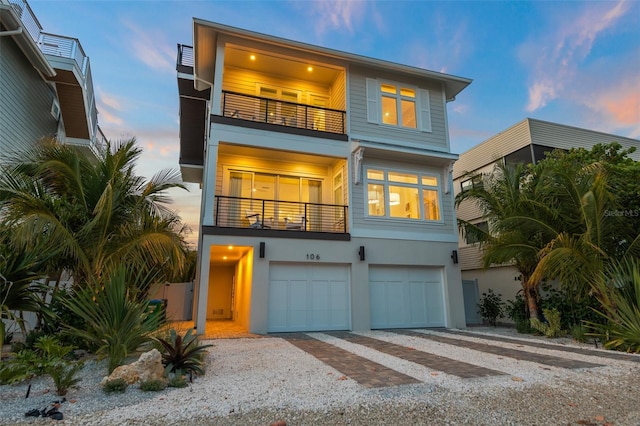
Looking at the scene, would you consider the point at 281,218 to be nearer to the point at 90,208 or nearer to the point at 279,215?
the point at 279,215

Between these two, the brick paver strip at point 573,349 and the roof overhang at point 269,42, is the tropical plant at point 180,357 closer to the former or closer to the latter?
the brick paver strip at point 573,349

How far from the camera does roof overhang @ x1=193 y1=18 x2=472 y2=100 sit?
1039cm

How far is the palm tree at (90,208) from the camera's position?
5.90 metres

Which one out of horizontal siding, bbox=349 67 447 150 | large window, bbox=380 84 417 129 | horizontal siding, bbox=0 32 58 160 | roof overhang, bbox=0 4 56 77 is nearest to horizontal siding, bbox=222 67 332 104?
horizontal siding, bbox=349 67 447 150

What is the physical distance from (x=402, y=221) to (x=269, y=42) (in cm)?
726

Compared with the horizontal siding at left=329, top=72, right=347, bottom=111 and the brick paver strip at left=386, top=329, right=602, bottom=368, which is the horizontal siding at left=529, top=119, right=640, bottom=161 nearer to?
the horizontal siding at left=329, top=72, right=347, bottom=111

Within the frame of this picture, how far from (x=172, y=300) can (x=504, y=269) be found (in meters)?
15.1

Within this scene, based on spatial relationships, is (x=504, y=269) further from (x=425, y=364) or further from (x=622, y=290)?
(x=425, y=364)

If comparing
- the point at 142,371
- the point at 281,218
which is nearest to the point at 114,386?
the point at 142,371

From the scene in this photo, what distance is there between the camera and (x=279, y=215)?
11531 mm

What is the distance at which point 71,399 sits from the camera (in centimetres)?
370

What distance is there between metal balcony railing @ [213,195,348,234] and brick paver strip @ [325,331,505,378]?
385 cm

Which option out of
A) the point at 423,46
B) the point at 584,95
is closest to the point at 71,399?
the point at 423,46

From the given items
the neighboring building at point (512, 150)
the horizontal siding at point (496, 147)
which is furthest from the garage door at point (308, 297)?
the horizontal siding at point (496, 147)
